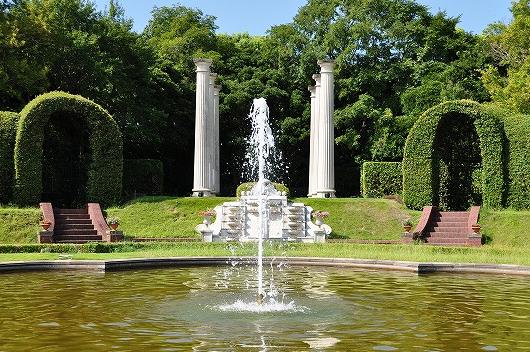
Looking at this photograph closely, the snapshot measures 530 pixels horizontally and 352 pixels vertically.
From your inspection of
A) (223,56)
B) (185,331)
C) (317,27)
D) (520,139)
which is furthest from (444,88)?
(185,331)

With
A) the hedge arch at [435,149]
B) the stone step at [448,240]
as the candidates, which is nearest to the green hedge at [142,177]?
the hedge arch at [435,149]

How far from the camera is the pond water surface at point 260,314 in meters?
9.21

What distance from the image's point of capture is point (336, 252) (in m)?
22.6

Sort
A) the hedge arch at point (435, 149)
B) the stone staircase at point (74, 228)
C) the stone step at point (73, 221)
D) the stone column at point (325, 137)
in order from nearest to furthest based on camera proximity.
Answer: the stone staircase at point (74, 228), the stone step at point (73, 221), the hedge arch at point (435, 149), the stone column at point (325, 137)

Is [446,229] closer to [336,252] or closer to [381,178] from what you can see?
[336,252]

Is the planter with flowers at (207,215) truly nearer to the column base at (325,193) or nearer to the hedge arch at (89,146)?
the hedge arch at (89,146)

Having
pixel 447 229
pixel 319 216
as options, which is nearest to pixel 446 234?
pixel 447 229

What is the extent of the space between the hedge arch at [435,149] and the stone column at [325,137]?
542 cm

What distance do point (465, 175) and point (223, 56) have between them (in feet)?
92.8

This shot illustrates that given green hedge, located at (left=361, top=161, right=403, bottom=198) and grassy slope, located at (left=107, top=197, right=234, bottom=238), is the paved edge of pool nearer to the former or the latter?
grassy slope, located at (left=107, top=197, right=234, bottom=238)

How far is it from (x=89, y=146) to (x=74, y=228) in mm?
7472

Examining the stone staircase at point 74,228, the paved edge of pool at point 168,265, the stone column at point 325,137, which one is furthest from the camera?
the stone column at point 325,137

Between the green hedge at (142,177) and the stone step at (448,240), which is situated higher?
the green hedge at (142,177)

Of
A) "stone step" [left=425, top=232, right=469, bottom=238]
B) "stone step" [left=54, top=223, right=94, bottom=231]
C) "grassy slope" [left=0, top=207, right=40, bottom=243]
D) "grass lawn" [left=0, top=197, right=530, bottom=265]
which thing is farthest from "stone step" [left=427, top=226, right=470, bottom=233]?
"grassy slope" [left=0, top=207, right=40, bottom=243]
